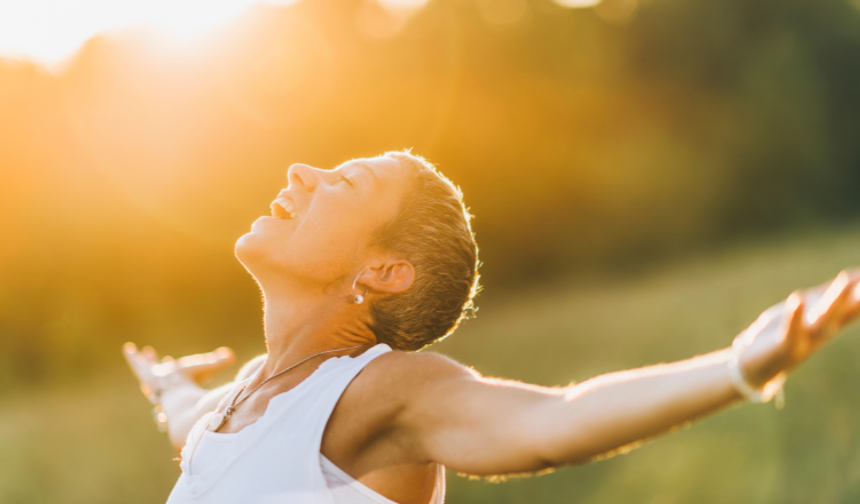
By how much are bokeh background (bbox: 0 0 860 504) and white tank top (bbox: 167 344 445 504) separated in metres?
5.53

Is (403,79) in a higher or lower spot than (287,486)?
higher

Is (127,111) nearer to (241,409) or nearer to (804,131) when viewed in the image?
(241,409)

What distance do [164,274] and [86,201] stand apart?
1174 millimetres

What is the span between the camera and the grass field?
6242 mm

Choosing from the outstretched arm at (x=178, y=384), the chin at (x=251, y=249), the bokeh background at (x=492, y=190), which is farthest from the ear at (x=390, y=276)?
the bokeh background at (x=492, y=190)

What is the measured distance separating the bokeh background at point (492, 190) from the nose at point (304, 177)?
→ 201 inches

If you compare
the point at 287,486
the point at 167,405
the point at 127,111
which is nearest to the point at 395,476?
the point at 287,486

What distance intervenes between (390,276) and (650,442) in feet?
17.4

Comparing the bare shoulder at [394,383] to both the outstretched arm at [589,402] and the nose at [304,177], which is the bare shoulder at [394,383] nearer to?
the outstretched arm at [589,402]

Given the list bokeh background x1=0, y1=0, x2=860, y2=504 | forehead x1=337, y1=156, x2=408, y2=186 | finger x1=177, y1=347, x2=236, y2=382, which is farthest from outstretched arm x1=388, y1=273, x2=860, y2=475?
bokeh background x1=0, y1=0, x2=860, y2=504

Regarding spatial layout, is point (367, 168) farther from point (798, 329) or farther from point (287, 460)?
point (798, 329)

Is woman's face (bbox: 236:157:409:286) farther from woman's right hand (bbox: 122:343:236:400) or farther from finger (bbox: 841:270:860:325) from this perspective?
finger (bbox: 841:270:860:325)

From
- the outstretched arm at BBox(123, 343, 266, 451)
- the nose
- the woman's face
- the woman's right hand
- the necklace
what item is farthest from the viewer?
the woman's right hand

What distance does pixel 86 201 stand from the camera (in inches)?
280
